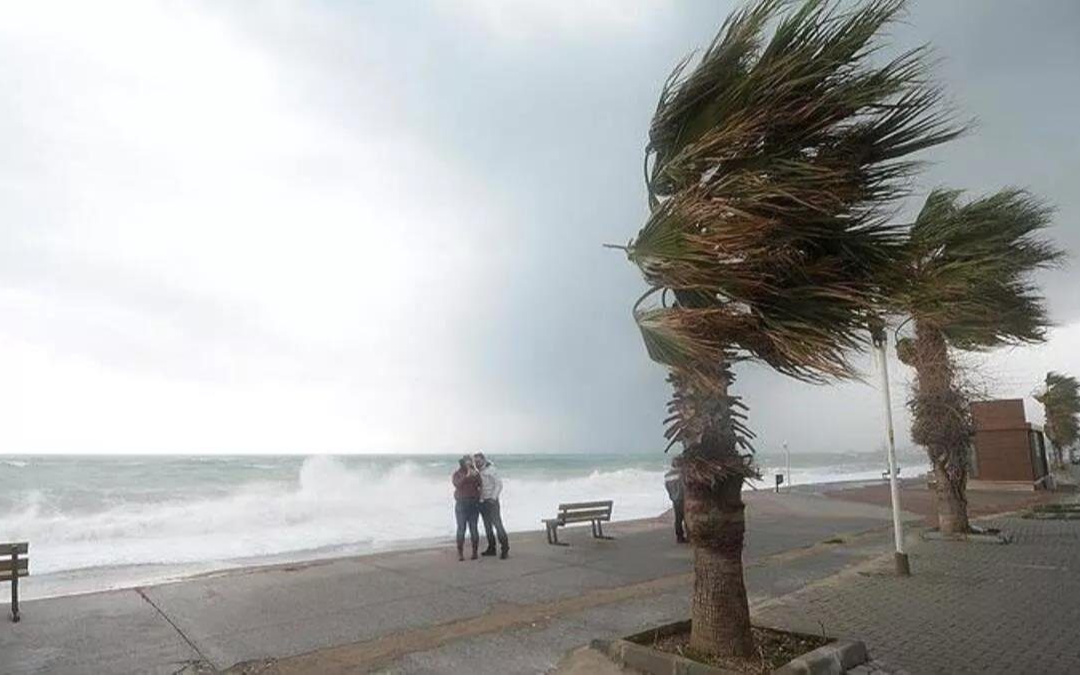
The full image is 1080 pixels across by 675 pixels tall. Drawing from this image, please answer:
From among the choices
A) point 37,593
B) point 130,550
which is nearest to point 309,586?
point 37,593

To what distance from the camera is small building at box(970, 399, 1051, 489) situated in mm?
24062

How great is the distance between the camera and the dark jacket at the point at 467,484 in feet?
35.5

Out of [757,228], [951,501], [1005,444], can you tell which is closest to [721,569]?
[757,228]

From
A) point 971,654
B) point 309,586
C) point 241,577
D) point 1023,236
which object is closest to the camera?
point 971,654

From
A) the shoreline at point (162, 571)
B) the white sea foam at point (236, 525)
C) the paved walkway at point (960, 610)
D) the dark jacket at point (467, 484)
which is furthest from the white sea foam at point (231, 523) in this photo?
the paved walkway at point (960, 610)

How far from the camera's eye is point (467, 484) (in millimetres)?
10820

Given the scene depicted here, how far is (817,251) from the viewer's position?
15.3ft

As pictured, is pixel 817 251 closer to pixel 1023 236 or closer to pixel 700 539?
pixel 700 539

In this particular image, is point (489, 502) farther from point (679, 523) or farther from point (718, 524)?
point (718, 524)

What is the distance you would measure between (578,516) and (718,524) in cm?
834

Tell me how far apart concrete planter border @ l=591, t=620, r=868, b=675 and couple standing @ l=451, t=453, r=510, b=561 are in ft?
18.1

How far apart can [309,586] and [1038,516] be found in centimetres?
1633

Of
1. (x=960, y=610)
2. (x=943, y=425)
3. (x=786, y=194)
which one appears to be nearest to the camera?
(x=786, y=194)

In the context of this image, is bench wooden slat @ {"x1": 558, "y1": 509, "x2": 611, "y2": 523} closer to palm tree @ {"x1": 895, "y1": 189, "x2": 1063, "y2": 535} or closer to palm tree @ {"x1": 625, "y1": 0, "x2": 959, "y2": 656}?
palm tree @ {"x1": 895, "y1": 189, "x2": 1063, "y2": 535}
